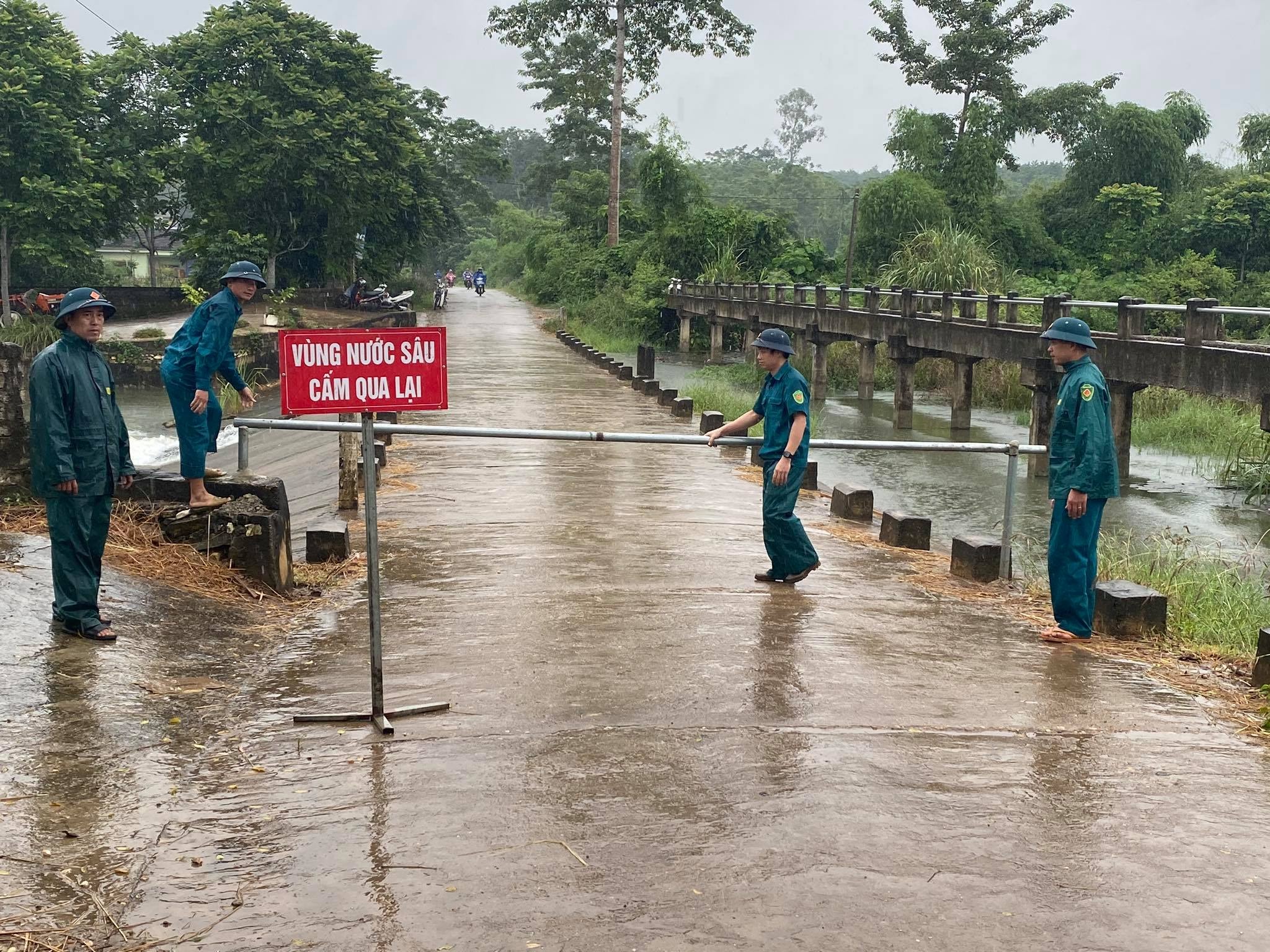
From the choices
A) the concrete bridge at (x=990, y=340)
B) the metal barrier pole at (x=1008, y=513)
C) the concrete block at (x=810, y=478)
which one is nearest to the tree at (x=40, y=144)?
the concrete bridge at (x=990, y=340)

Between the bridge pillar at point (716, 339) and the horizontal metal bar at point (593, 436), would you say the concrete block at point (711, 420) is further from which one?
the bridge pillar at point (716, 339)

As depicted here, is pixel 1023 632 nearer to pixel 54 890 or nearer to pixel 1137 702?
pixel 1137 702

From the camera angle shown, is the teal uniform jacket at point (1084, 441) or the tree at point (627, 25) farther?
the tree at point (627, 25)

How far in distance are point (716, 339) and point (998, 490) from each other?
65.9 ft

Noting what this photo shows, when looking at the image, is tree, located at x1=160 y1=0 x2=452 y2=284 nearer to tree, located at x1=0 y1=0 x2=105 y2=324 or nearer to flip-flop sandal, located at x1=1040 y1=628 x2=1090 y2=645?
tree, located at x1=0 y1=0 x2=105 y2=324

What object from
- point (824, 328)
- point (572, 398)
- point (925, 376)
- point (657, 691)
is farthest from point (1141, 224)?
point (657, 691)

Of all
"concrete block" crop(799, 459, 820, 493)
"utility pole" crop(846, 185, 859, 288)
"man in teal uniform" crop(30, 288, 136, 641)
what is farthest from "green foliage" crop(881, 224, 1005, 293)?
"man in teal uniform" crop(30, 288, 136, 641)

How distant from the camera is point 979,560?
867cm

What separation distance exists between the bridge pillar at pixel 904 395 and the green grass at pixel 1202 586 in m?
11.7

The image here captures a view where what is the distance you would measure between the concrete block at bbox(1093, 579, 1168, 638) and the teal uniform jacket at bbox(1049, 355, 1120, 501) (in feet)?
2.25

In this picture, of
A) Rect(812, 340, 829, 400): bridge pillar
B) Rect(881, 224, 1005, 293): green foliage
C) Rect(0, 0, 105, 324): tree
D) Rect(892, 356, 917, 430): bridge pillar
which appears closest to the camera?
Rect(892, 356, 917, 430): bridge pillar

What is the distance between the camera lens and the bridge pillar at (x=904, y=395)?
85.1ft

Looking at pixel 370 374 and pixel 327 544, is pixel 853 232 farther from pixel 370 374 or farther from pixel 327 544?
pixel 370 374

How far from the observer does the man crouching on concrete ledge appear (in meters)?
7.54
